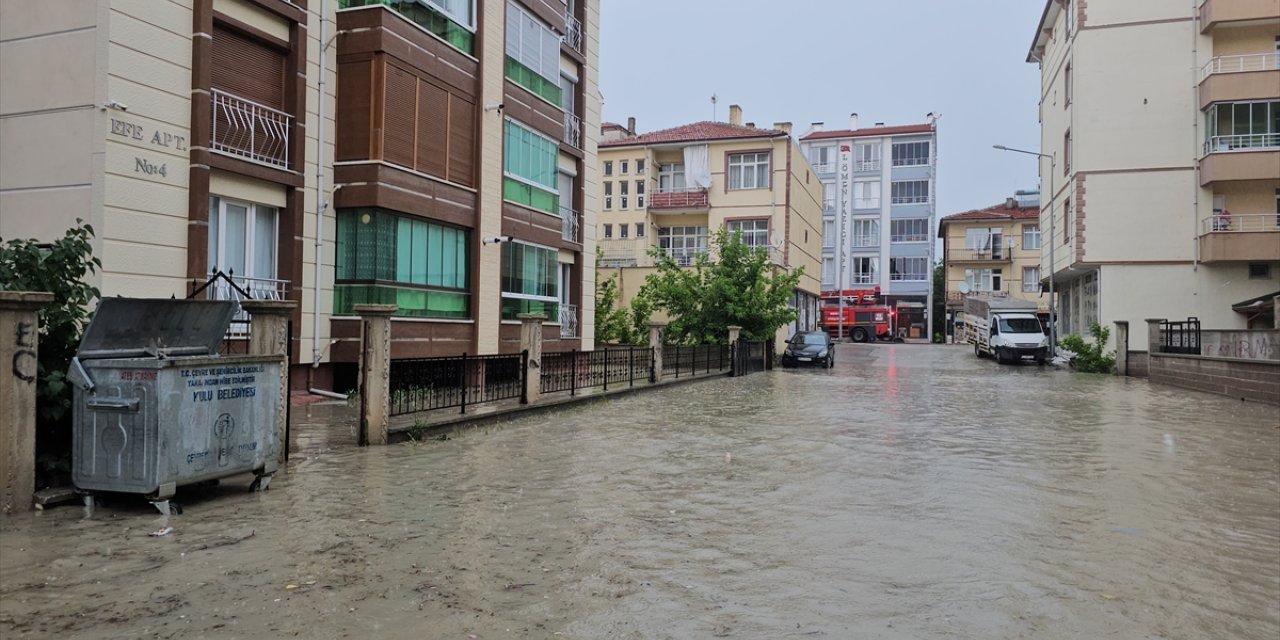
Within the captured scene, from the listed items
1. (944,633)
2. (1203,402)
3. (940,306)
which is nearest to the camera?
(944,633)

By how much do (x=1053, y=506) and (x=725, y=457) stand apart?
397 centimetres

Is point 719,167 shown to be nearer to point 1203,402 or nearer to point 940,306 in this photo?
point 1203,402

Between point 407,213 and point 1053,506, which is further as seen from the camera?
point 407,213

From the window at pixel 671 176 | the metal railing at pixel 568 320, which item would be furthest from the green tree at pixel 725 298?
the window at pixel 671 176

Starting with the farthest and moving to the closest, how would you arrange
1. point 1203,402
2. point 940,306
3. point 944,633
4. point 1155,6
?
point 940,306, point 1155,6, point 1203,402, point 944,633

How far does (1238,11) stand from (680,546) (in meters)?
34.5

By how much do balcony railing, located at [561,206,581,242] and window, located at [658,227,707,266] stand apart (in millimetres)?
20449

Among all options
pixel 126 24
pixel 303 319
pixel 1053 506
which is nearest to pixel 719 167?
pixel 303 319

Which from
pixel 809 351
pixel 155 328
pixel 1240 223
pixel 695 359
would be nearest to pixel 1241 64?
pixel 1240 223

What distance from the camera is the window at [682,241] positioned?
152 feet

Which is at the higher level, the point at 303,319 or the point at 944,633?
the point at 303,319

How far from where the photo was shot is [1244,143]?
31.0 meters

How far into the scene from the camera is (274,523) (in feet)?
22.2

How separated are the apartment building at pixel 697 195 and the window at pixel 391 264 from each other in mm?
24540
